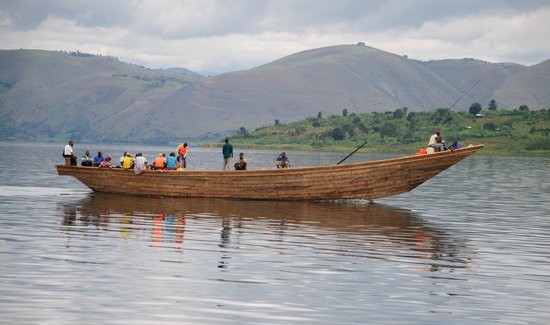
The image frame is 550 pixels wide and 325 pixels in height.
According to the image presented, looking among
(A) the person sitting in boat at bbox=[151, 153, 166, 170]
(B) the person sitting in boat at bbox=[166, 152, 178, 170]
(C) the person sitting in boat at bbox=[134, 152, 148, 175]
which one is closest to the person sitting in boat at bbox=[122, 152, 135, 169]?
(C) the person sitting in boat at bbox=[134, 152, 148, 175]

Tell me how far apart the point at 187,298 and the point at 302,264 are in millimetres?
5456

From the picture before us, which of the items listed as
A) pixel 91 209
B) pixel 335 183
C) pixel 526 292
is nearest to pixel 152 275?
pixel 526 292

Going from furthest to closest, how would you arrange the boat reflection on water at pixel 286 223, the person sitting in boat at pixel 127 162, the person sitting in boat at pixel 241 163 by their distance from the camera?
1. the person sitting in boat at pixel 127 162
2. the person sitting in boat at pixel 241 163
3. the boat reflection on water at pixel 286 223

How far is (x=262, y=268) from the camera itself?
21875mm

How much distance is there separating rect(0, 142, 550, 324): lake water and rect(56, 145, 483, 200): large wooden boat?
143 cm

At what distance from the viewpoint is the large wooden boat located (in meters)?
41.3

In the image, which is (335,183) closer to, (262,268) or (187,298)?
(262,268)

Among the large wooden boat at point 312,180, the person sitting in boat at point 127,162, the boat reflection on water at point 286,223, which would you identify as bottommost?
the boat reflection on water at point 286,223

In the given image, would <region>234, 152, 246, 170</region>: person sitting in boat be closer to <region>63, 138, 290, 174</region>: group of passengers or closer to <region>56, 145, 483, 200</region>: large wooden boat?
<region>63, 138, 290, 174</region>: group of passengers

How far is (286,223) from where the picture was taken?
33.1 metres

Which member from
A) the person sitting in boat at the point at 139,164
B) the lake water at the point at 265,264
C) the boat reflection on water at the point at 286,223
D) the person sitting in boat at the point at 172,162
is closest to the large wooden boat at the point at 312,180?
the person sitting in boat at the point at 139,164

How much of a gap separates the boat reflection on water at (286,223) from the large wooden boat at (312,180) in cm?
51

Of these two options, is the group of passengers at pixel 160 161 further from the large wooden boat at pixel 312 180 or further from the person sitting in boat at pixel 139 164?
the large wooden boat at pixel 312 180

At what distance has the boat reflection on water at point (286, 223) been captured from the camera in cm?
2622
